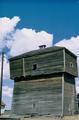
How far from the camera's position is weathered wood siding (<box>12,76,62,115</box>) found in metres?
36.5

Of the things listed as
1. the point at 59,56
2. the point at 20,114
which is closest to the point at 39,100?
the point at 20,114

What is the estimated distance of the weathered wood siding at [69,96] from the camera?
121 ft

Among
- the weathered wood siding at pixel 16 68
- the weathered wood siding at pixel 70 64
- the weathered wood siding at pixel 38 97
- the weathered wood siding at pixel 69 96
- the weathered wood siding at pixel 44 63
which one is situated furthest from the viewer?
the weathered wood siding at pixel 16 68

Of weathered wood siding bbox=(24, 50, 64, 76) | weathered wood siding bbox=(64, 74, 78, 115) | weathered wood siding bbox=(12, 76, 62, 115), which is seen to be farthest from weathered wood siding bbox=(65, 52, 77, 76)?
weathered wood siding bbox=(12, 76, 62, 115)

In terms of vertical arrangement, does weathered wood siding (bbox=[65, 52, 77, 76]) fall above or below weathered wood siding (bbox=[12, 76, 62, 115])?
above

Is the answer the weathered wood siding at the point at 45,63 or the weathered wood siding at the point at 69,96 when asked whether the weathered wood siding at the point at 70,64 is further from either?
the weathered wood siding at the point at 45,63

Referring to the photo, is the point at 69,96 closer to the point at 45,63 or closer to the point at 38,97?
the point at 38,97

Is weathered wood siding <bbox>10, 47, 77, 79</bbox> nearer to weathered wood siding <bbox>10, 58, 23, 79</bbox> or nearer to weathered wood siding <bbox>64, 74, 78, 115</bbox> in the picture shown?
weathered wood siding <bbox>10, 58, 23, 79</bbox>

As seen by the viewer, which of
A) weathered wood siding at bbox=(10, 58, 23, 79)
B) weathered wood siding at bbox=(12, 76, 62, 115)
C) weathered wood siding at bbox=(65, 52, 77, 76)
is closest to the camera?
weathered wood siding at bbox=(12, 76, 62, 115)

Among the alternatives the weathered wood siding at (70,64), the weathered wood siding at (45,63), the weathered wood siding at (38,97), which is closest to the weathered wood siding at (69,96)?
the weathered wood siding at (70,64)

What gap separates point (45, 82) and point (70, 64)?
4164 millimetres

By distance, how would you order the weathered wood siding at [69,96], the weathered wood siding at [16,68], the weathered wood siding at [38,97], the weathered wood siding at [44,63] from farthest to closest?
the weathered wood siding at [16,68] → the weathered wood siding at [44,63] → the weathered wood siding at [69,96] → the weathered wood siding at [38,97]

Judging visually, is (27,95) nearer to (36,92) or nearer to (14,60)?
(36,92)

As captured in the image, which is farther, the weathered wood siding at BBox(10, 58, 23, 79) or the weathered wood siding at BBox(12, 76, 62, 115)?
the weathered wood siding at BBox(10, 58, 23, 79)
